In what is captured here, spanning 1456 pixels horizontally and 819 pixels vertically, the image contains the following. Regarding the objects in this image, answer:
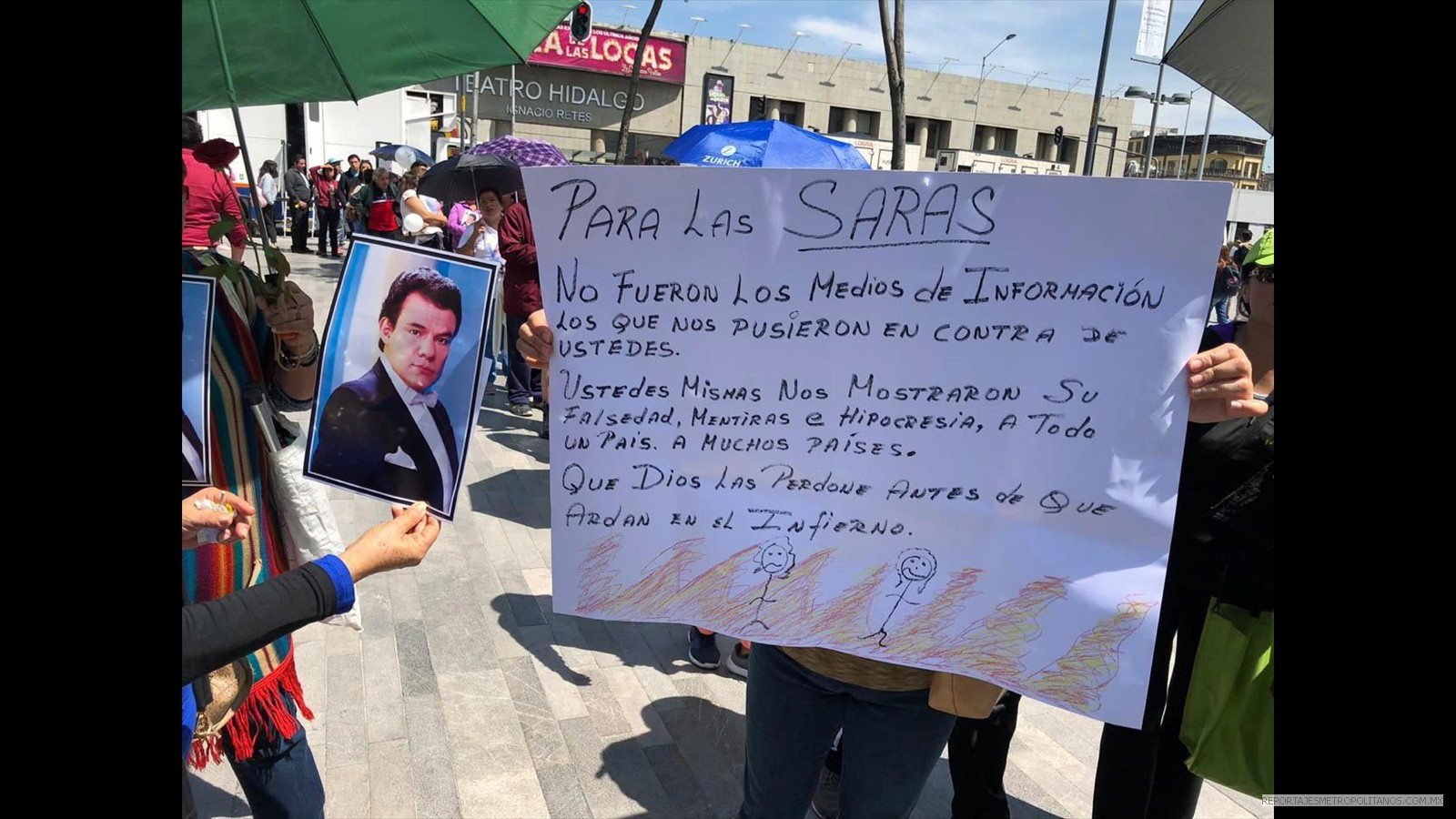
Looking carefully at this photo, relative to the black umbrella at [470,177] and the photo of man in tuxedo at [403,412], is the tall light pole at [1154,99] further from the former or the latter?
the photo of man in tuxedo at [403,412]

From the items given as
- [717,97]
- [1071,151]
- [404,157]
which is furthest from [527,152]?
[1071,151]

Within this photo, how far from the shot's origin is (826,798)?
259 cm

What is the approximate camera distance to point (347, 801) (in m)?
2.52

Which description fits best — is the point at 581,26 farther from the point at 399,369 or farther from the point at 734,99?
the point at 734,99

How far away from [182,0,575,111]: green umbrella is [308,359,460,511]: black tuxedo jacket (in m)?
0.93

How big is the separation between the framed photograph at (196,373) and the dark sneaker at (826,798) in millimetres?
1947

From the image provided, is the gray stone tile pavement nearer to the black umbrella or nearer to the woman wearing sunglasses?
the woman wearing sunglasses

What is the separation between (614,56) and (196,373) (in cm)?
4395

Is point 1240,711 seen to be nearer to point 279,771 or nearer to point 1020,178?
point 1020,178

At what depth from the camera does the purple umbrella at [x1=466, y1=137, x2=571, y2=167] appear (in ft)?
20.6

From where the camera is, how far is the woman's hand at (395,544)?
4.68ft
